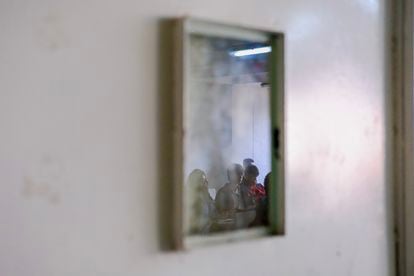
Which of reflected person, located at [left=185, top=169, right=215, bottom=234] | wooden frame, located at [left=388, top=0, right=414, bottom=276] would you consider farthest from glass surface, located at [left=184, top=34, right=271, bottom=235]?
wooden frame, located at [left=388, top=0, right=414, bottom=276]

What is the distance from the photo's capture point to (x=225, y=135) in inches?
55.1

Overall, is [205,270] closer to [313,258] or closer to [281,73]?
[313,258]

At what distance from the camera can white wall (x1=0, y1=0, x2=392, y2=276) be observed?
104 centimetres

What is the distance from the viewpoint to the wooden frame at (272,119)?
1.23m

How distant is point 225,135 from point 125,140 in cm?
31

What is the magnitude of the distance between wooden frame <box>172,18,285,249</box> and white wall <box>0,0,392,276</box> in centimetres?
3

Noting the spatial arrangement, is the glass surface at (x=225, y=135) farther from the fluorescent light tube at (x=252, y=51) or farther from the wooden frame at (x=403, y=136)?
the wooden frame at (x=403, y=136)

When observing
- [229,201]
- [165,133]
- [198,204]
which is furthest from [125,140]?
[229,201]

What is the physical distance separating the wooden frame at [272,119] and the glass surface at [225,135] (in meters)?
0.01

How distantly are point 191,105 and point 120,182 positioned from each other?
253 mm

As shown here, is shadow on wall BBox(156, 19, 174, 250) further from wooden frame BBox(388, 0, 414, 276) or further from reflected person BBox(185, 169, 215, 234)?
wooden frame BBox(388, 0, 414, 276)

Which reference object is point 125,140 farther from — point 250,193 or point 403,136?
point 403,136

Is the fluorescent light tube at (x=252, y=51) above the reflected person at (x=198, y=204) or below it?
above

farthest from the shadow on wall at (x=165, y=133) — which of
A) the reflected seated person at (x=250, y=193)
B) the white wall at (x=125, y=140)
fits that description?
the reflected seated person at (x=250, y=193)
